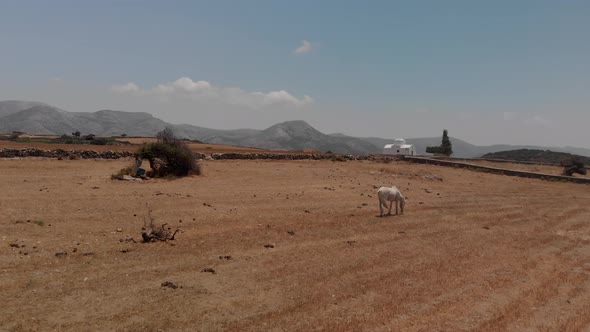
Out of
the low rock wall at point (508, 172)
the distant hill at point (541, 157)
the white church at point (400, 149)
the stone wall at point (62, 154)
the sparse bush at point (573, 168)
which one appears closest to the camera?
the stone wall at point (62, 154)

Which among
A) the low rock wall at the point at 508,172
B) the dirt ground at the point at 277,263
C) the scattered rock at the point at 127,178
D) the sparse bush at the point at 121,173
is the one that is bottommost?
the dirt ground at the point at 277,263

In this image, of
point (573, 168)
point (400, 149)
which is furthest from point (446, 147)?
point (573, 168)

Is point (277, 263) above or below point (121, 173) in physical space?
below

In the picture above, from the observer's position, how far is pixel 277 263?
12.1m

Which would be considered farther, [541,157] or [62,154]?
[541,157]

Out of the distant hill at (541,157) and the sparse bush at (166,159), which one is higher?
the distant hill at (541,157)

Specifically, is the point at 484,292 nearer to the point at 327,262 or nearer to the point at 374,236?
the point at 327,262

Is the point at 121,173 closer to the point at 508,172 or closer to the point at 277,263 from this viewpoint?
the point at 277,263

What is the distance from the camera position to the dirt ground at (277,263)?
8.62m

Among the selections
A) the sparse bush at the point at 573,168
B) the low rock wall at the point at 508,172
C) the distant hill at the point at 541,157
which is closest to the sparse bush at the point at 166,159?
the low rock wall at the point at 508,172

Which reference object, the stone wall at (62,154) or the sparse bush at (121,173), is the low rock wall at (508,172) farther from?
the sparse bush at (121,173)

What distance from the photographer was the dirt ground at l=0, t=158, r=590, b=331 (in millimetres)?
Answer: 8617

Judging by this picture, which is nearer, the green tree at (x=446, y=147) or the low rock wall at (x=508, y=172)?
the low rock wall at (x=508, y=172)

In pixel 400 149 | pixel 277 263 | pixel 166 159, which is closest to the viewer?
pixel 277 263
